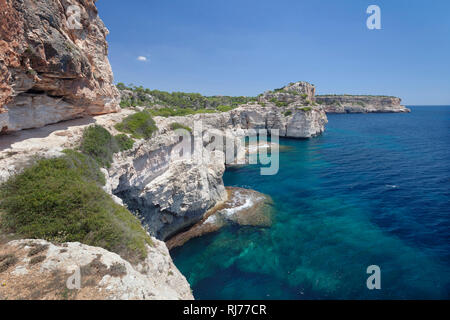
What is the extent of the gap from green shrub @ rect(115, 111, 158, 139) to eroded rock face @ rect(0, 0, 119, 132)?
2.38 meters

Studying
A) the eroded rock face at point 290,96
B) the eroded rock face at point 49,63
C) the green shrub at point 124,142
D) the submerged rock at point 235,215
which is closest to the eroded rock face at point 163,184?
the green shrub at point 124,142

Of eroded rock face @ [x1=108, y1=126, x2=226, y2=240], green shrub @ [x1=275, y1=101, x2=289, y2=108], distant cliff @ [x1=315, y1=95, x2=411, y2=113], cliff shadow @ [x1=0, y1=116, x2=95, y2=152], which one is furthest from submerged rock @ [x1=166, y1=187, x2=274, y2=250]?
distant cliff @ [x1=315, y1=95, x2=411, y2=113]

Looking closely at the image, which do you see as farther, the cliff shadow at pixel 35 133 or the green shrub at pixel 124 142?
the green shrub at pixel 124 142

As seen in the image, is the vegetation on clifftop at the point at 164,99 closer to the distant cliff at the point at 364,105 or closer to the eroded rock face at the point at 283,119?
the eroded rock face at the point at 283,119

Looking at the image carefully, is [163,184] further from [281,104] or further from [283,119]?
[281,104]

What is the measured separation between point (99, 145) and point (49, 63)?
4698 millimetres

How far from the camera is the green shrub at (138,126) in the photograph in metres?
15.2

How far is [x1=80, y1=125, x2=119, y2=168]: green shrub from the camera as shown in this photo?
11.5 m

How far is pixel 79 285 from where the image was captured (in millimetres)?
4805

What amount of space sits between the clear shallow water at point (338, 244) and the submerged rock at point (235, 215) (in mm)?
774

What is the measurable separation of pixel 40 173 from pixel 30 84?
14.7 ft

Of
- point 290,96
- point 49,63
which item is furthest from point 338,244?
point 290,96

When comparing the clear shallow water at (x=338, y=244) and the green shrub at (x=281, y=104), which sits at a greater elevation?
the green shrub at (x=281, y=104)

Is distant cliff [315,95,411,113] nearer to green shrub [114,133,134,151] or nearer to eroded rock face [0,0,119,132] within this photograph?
eroded rock face [0,0,119,132]
